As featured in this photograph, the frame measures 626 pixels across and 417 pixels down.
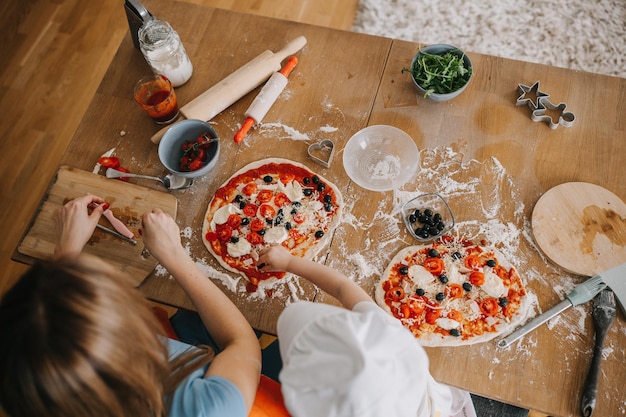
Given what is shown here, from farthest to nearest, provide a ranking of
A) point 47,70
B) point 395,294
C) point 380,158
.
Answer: point 47,70
point 380,158
point 395,294

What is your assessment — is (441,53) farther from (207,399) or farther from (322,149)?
(207,399)

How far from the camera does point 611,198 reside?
1.58m

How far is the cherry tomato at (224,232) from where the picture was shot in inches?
65.2

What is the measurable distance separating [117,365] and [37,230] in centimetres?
94

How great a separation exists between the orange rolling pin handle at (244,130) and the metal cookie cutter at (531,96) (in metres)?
1.03

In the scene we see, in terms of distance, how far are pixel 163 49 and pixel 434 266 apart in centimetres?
130

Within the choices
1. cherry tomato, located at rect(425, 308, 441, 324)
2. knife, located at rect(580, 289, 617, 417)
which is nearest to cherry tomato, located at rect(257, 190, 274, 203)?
cherry tomato, located at rect(425, 308, 441, 324)

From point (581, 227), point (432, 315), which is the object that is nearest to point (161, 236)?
point (432, 315)

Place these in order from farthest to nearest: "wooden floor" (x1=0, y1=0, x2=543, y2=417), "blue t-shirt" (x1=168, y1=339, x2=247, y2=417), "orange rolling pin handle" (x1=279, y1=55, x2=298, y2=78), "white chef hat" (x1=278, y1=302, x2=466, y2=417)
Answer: "wooden floor" (x1=0, y1=0, x2=543, y2=417) < "orange rolling pin handle" (x1=279, y1=55, x2=298, y2=78) < "blue t-shirt" (x1=168, y1=339, x2=247, y2=417) < "white chef hat" (x1=278, y1=302, x2=466, y2=417)

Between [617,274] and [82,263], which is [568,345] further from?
[82,263]

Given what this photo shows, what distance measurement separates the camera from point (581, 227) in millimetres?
1561

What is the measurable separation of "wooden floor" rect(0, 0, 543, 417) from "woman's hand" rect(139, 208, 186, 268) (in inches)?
68.5

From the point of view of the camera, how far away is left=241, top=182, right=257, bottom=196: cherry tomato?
1705 mm

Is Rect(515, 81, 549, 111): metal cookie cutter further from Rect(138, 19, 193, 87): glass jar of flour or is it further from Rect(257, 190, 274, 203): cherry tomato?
Rect(138, 19, 193, 87): glass jar of flour
